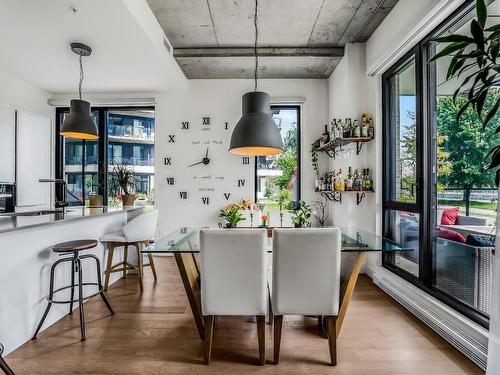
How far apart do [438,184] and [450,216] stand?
304mm

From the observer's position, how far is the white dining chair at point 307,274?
71.5 inches

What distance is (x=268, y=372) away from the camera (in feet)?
6.08

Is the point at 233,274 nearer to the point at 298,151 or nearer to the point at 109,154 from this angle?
the point at 298,151

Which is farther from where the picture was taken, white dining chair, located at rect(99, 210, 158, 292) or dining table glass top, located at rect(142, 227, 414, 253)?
white dining chair, located at rect(99, 210, 158, 292)

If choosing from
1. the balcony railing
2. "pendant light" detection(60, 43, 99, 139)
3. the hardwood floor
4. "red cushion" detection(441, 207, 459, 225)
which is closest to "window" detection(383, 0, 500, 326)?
"red cushion" detection(441, 207, 459, 225)

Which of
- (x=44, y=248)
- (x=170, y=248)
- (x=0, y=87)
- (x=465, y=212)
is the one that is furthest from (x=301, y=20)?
(x=0, y=87)

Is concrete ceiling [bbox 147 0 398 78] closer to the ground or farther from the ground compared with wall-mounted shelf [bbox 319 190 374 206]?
farther from the ground

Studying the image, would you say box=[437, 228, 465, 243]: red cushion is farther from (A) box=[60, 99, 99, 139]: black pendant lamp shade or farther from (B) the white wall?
(A) box=[60, 99, 99, 139]: black pendant lamp shade

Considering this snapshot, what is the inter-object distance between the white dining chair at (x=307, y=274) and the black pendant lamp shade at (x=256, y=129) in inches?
40.6

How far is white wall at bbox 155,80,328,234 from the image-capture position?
472 cm

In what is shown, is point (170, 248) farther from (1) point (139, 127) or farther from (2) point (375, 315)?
(1) point (139, 127)

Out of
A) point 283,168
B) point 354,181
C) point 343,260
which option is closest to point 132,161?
point 283,168

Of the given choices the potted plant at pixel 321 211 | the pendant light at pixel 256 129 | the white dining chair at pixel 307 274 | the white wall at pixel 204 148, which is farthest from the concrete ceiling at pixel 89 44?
the potted plant at pixel 321 211

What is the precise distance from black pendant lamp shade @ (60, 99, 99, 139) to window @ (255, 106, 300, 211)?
2.50 m
